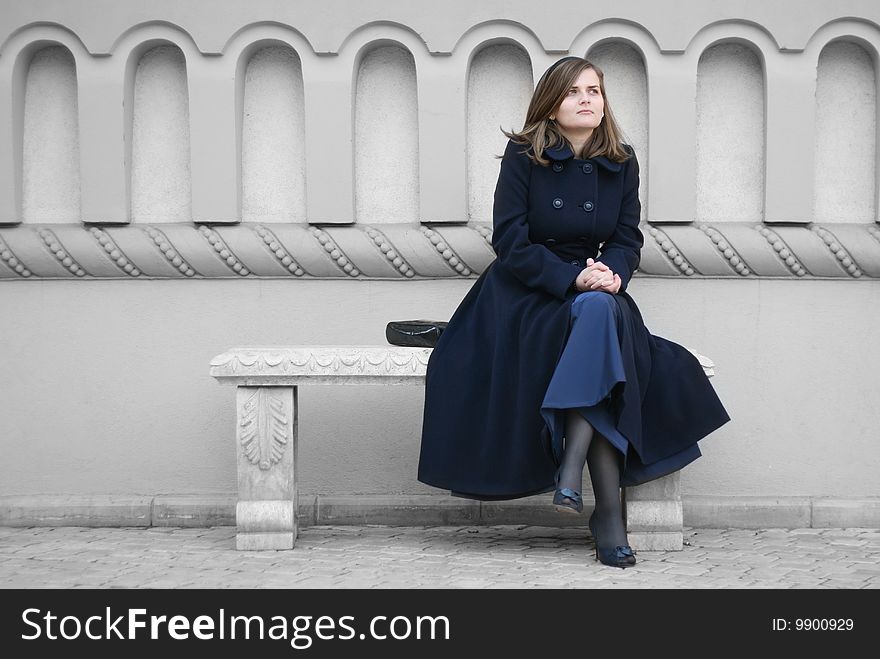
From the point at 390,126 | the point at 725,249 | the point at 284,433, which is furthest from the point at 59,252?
the point at 725,249

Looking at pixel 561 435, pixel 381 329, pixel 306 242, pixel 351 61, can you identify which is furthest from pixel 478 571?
pixel 351 61

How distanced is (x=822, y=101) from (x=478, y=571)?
2749 millimetres

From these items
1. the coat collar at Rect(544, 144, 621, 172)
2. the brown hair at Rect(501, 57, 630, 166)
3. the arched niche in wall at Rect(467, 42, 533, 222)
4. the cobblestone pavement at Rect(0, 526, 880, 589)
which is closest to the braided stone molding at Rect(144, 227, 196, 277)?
the cobblestone pavement at Rect(0, 526, 880, 589)

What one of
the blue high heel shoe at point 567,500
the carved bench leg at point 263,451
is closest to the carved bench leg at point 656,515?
the blue high heel shoe at point 567,500

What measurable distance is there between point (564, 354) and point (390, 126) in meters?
1.64

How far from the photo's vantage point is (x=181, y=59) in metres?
5.64

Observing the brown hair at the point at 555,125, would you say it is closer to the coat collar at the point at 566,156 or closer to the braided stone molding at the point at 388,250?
the coat collar at the point at 566,156

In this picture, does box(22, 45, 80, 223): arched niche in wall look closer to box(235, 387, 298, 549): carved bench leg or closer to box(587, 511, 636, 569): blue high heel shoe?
box(235, 387, 298, 549): carved bench leg

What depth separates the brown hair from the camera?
4.95 metres

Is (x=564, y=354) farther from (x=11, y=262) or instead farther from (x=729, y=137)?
(x=11, y=262)

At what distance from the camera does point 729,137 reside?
18.2 ft

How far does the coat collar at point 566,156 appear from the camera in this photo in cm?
500

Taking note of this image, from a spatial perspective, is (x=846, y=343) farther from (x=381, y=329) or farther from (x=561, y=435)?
(x=381, y=329)

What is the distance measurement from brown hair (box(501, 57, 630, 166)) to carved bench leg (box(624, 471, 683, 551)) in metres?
1.37
